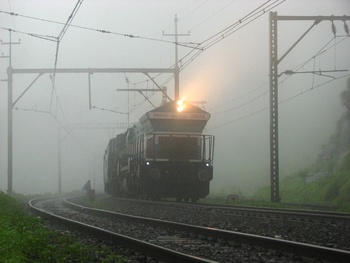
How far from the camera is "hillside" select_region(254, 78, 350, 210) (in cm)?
3167

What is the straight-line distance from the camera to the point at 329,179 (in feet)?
112

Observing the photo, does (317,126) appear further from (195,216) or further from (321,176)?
(195,216)

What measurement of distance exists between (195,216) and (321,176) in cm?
2308

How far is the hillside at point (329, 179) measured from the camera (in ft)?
104

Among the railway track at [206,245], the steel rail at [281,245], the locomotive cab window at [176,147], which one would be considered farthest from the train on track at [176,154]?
the steel rail at [281,245]

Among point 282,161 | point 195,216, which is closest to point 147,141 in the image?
point 195,216

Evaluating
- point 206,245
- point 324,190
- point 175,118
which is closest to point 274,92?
point 175,118

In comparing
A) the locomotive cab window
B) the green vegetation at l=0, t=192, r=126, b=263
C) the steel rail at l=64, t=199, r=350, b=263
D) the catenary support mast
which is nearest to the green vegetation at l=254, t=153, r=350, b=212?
the catenary support mast

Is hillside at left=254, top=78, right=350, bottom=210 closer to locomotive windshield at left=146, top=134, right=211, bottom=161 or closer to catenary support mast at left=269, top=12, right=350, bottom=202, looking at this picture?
catenary support mast at left=269, top=12, right=350, bottom=202

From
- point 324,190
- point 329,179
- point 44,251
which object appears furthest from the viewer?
point 329,179

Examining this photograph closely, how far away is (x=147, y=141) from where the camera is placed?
2728cm

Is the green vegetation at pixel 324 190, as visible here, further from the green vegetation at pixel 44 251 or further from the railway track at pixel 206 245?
the green vegetation at pixel 44 251

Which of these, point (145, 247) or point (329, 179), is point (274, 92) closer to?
point (329, 179)

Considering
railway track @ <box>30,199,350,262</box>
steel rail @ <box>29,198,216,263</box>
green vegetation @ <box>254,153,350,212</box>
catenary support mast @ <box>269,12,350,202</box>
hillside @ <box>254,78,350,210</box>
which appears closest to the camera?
steel rail @ <box>29,198,216,263</box>
